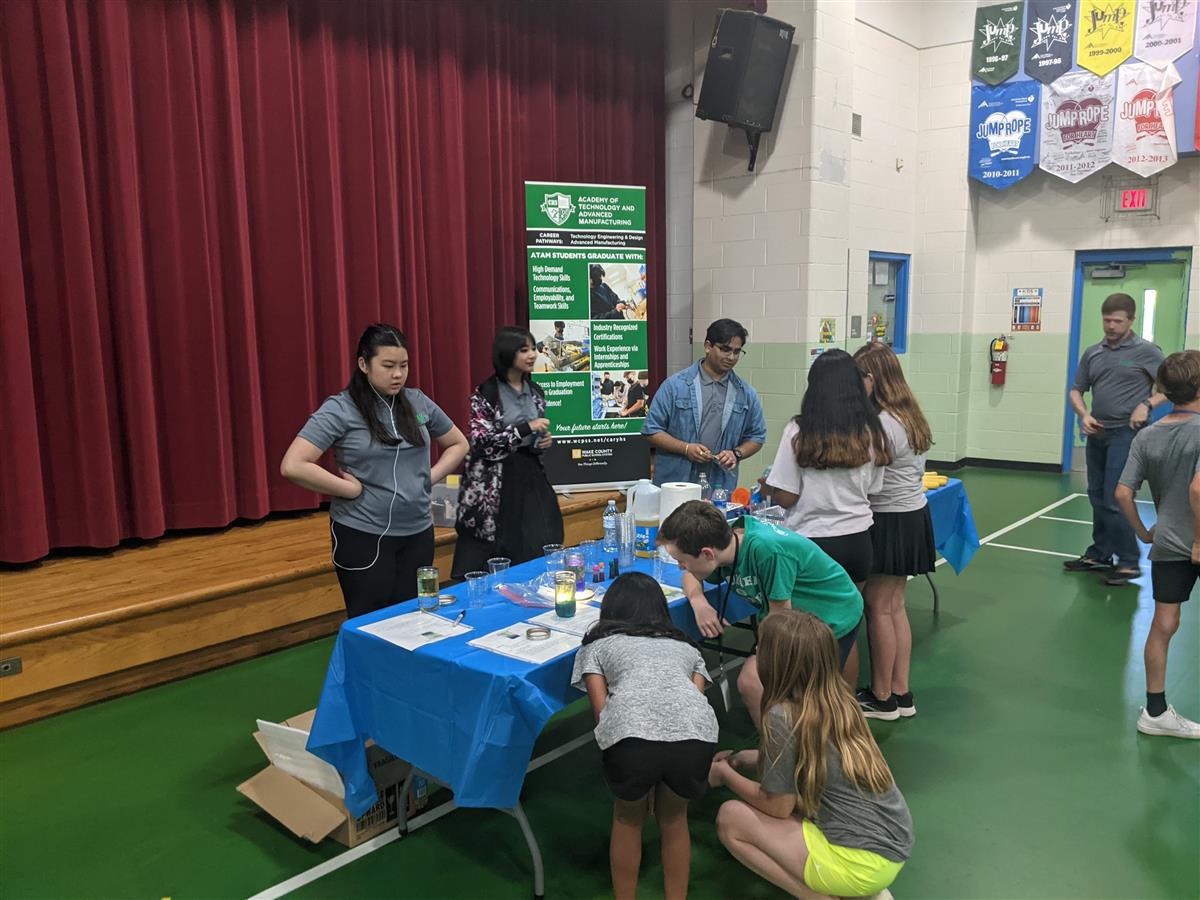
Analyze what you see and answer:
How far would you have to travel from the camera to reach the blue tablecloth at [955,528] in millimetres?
4484

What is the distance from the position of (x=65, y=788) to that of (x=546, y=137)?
5.17m

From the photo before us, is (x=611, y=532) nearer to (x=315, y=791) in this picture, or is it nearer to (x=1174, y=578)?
(x=315, y=791)

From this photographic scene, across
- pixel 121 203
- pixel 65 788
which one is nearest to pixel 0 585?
pixel 65 788

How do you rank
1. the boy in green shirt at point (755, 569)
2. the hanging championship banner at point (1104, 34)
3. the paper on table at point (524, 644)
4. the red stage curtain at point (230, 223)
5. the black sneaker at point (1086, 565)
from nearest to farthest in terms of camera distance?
the paper on table at point (524, 644) → the boy in green shirt at point (755, 569) → the red stage curtain at point (230, 223) → the black sneaker at point (1086, 565) → the hanging championship banner at point (1104, 34)

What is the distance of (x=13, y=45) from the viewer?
3.94 m

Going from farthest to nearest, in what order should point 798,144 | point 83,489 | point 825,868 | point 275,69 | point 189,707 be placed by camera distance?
point 798,144 < point 275,69 < point 83,489 < point 189,707 < point 825,868

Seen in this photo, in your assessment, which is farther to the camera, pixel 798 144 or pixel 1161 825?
pixel 798 144

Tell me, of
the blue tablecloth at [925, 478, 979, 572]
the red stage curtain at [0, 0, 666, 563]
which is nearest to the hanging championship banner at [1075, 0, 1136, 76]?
the red stage curtain at [0, 0, 666, 563]

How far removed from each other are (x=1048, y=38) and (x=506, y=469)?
7.36 metres

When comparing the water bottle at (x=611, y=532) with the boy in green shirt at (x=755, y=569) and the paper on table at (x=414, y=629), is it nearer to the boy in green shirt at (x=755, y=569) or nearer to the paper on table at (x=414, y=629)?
the boy in green shirt at (x=755, y=569)

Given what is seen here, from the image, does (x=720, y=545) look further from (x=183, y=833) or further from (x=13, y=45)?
(x=13, y=45)

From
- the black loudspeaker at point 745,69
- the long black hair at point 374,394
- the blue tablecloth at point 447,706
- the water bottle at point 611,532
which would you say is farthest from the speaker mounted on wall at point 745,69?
the blue tablecloth at point 447,706

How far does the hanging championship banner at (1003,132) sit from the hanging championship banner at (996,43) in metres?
0.12

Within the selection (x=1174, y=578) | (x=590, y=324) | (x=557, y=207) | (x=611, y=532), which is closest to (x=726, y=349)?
(x=611, y=532)
